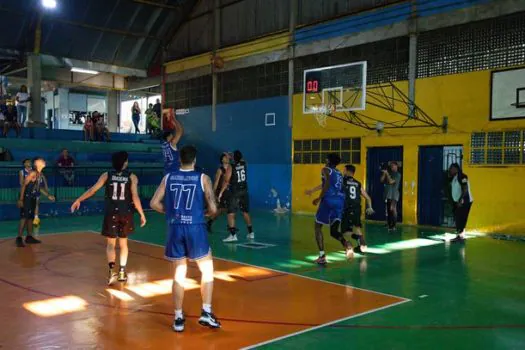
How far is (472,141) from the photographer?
15164mm

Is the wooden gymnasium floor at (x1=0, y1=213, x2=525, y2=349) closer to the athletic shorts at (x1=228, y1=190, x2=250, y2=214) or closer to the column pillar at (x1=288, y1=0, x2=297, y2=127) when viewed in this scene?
the athletic shorts at (x1=228, y1=190, x2=250, y2=214)

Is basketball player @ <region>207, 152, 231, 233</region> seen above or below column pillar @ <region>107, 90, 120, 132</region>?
below

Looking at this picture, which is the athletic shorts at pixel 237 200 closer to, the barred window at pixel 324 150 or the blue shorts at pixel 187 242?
the blue shorts at pixel 187 242

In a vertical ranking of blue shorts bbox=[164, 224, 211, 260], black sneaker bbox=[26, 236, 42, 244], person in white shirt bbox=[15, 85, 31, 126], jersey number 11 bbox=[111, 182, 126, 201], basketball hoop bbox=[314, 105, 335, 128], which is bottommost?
black sneaker bbox=[26, 236, 42, 244]

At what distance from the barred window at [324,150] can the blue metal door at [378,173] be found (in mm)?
528

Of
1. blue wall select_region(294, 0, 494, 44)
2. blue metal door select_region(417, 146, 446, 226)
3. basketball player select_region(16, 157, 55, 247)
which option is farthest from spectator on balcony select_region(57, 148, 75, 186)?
blue metal door select_region(417, 146, 446, 226)

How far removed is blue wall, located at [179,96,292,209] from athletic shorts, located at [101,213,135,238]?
13.6 meters

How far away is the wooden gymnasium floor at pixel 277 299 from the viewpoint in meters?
5.57

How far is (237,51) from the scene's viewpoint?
77.0 feet

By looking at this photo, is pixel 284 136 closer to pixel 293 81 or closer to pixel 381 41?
pixel 293 81

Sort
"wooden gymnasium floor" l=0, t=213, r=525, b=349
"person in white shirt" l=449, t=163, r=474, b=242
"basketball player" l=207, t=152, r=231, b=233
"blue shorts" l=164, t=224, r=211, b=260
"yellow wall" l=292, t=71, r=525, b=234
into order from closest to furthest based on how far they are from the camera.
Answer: "wooden gymnasium floor" l=0, t=213, r=525, b=349
"blue shorts" l=164, t=224, r=211, b=260
"basketball player" l=207, t=152, r=231, b=233
"person in white shirt" l=449, t=163, r=474, b=242
"yellow wall" l=292, t=71, r=525, b=234

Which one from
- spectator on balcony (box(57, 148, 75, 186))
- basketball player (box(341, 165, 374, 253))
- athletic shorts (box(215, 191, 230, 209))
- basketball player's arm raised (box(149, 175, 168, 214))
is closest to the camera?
basketball player's arm raised (box(149, 175, 168, 214))

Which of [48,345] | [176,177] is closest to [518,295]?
[176,177]

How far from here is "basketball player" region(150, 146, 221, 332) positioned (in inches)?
225
